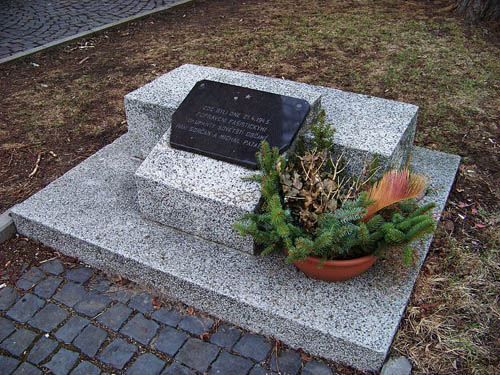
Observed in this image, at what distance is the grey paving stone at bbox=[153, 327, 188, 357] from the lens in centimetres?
258

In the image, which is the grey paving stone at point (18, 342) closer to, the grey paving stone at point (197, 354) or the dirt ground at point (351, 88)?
the dirt ground at point (351, 88)

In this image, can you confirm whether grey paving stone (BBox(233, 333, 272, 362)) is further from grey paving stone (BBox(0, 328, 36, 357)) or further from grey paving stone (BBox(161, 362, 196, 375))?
grey paving stone (BBox(0, 328, 36, 357))

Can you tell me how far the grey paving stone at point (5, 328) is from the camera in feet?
8.73

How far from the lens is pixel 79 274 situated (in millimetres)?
3070

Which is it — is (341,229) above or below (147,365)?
above

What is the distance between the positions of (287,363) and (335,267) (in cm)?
57

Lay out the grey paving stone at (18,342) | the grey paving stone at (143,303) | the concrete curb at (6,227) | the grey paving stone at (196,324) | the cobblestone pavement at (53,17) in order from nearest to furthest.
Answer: the grey paving stone at (18,342)
the grey paving stone at (196,324)
the grey paving stone at (143,303)
the concrete curb at (6,227)
the cobblestone pavement at (53,17)

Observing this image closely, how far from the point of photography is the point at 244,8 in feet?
26.7

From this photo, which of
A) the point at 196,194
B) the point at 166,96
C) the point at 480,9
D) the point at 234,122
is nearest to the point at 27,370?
the point at 196,194

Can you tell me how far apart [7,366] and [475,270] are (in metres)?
2.76

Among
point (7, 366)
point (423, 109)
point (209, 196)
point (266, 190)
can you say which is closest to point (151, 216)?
point (209, 196)

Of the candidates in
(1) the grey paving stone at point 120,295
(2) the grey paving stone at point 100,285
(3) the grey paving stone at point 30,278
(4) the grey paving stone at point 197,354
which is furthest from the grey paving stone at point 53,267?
(4) the grey paving stone at point 197,354

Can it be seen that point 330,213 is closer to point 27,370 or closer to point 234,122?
point 234,122

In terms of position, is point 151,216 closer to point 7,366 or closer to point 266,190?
point 266,190
